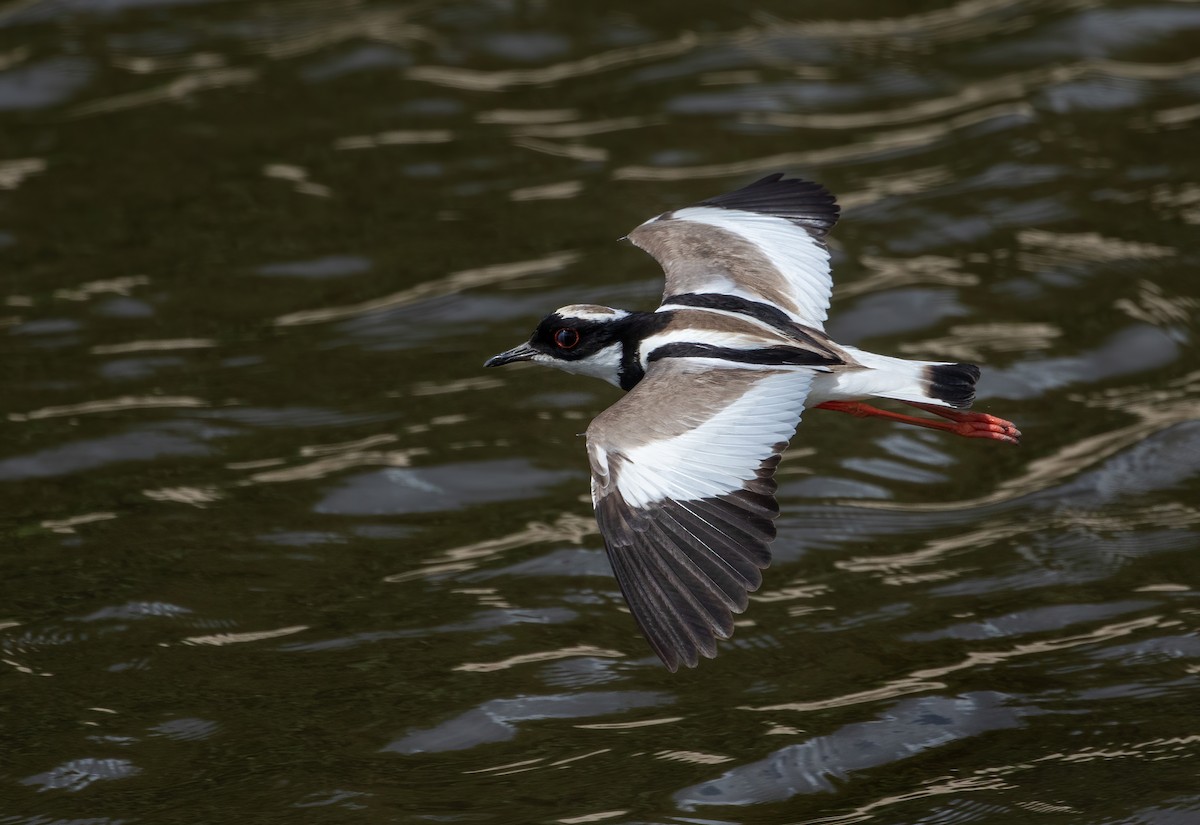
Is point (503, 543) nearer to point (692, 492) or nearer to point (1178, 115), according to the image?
point (692, 492)

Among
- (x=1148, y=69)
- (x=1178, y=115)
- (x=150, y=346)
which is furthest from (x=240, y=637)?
(x=1148, y=69)

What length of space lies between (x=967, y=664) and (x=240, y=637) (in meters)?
3.23

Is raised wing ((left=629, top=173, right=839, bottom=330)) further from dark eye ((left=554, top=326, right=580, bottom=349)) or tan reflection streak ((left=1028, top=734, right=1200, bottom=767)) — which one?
tan reflection streak ((left=1028, top=734, right=1200, bottom=767))

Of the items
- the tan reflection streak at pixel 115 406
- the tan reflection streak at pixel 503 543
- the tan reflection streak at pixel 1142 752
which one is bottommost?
the tan reflection streak at pixel 1142 752

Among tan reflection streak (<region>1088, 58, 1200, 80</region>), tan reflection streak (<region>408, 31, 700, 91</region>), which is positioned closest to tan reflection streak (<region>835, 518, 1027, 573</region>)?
tan reflection streak (<region>1088, 58, 1200, 80</region>)

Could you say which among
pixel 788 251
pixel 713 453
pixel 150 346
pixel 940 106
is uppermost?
pixel 940 106

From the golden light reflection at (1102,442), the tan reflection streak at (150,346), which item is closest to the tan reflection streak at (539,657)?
the golden light reflection at (1102,442)

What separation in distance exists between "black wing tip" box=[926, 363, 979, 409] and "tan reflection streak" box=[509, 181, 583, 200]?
4815 millimetres

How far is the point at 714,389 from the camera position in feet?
22.8

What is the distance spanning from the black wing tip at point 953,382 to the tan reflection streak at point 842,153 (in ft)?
15.8

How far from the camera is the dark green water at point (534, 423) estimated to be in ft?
22.4

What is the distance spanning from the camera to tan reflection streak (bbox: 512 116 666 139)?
1234 cm

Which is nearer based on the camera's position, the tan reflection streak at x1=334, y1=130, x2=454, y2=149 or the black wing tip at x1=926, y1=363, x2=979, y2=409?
the black wing tip at x1=926, y1=363, x2=979, y2=409

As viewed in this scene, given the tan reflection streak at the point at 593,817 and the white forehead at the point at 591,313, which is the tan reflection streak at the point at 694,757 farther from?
the white forehead at the point at 591,313
